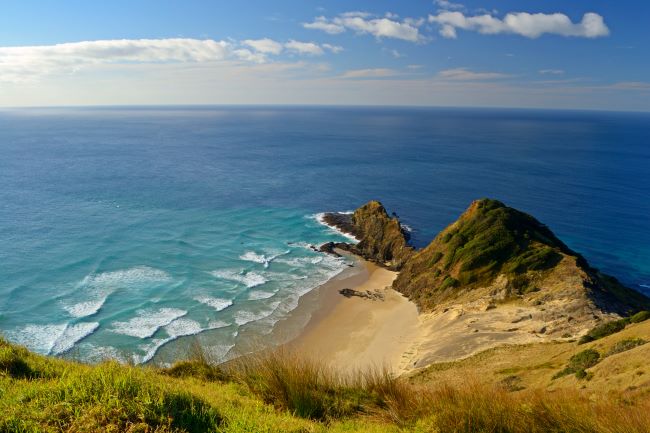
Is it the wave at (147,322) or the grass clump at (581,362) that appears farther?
the wave at (147,322)

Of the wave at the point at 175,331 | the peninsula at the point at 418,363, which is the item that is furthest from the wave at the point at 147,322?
the peninsula at the point at 418,363

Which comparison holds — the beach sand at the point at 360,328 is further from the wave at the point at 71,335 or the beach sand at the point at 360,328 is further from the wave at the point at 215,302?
the wave at the point at 71,335

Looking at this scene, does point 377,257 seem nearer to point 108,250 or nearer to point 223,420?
point 108,250

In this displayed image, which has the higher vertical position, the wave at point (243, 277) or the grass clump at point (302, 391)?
the grass clump at point (302, 391)

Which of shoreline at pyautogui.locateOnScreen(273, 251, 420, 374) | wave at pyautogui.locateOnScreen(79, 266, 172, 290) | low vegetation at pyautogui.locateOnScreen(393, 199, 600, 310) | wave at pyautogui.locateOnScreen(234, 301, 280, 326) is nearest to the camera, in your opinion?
shoreline at pyautogui.locateOnScreen(273, 251, 420, 374)

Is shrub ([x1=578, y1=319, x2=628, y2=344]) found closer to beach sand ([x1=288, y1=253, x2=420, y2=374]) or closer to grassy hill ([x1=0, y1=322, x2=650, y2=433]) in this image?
beach sand ([x1=288, y1=253, x2=420, y2=374])

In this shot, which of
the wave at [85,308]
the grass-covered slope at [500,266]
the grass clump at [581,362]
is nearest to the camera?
the grass clump at [581,362]

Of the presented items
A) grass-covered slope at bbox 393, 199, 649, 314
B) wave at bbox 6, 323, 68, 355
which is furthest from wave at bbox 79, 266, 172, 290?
grass-covered slope at bbox 393, 199, 649, 314

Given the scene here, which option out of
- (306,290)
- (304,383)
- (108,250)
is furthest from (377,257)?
(304,383)

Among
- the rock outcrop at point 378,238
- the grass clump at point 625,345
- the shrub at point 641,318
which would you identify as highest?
the grass clump at point 625,345
